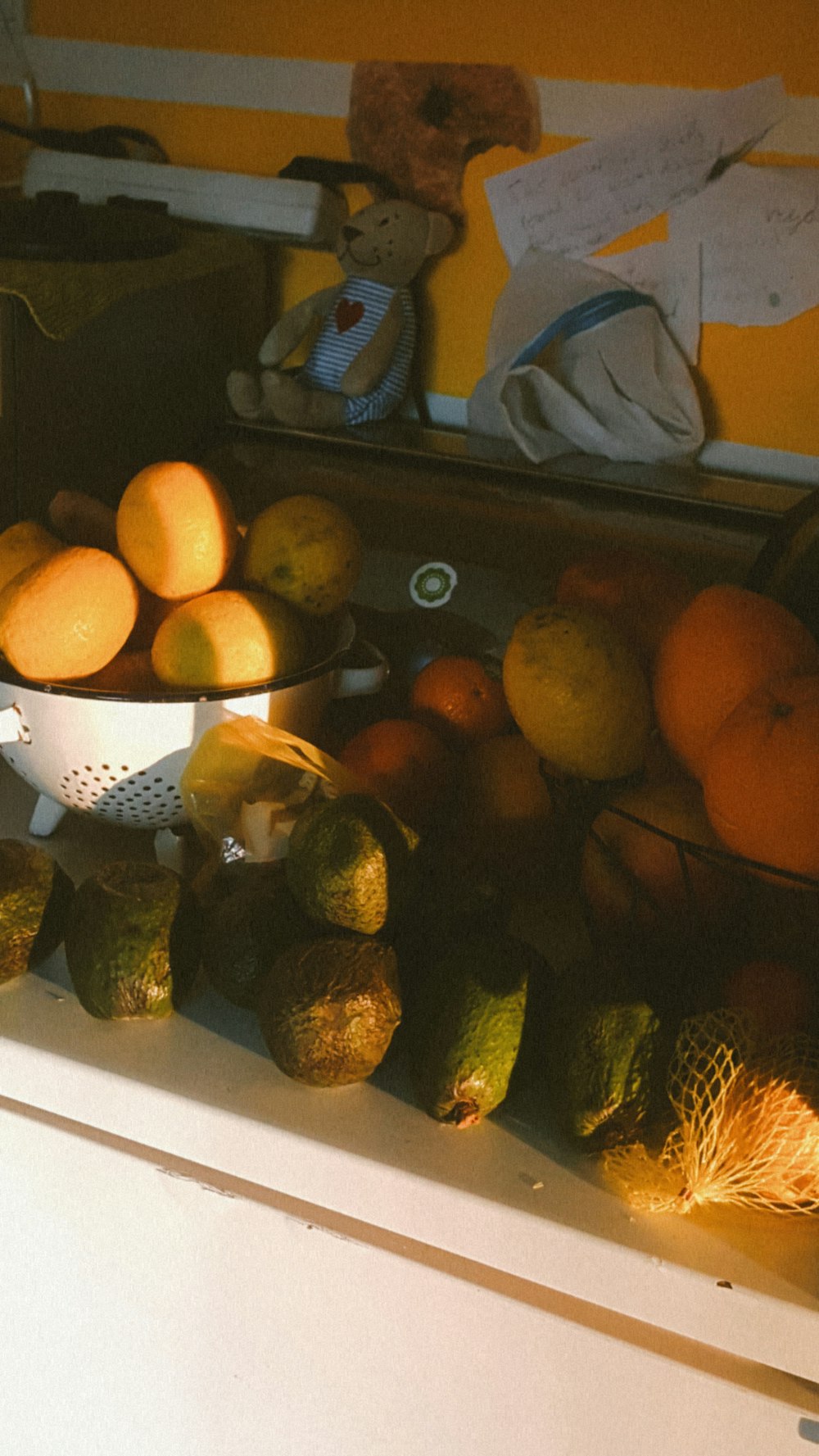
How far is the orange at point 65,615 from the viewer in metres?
0.62

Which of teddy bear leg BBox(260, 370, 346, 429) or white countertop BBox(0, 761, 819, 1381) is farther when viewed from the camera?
teddy bear leg BBox(260, 370, 346, 429)

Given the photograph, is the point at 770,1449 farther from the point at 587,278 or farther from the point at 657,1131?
the point at 587,278

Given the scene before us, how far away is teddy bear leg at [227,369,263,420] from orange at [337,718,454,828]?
23.5 inches

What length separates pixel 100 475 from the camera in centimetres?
104

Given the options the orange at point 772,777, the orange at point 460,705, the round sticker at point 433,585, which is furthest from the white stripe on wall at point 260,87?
the orange at point 772,777

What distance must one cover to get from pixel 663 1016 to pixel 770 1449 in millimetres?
195

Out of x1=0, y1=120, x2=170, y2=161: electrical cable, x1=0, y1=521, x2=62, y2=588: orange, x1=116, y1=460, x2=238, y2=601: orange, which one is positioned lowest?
x1=0, y1=521, x2=62, y2=588: orange

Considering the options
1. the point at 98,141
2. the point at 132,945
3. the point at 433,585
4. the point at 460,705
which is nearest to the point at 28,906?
the point at 132,945

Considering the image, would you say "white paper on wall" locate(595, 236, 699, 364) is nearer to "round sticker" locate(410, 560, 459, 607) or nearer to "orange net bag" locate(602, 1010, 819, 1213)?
"round sticker" locate(410, 560, 459, 607)

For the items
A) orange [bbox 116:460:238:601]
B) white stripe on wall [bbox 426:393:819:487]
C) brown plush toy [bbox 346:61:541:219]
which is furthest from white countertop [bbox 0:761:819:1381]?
brown plush toy [bbox 346:61:541:219]

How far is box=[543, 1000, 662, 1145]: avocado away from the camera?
0.50 metres

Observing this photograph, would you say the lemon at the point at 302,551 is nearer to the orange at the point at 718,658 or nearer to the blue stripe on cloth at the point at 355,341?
the orange at the point at 718,658

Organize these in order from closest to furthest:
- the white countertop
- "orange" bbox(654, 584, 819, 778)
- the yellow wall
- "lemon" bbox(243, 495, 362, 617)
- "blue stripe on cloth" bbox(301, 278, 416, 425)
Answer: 1. the white countertop
2. "orange" bbox(654, 584, 819, 778)
3. "lemon" bbox(243, 495, 362, 617)
4. the yellow wall
5. "blue stripe on cloth" bbox(301, 278, 416, 425)

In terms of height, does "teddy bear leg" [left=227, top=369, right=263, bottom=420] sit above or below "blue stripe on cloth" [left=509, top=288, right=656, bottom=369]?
below
